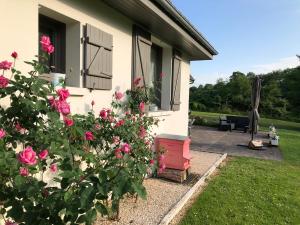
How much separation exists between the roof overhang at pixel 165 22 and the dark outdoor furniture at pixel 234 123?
39.8ft

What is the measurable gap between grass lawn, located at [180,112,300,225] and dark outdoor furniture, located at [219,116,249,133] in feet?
37.0

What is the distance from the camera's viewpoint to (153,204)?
4770 millimetres

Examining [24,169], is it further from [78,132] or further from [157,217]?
[157,217]

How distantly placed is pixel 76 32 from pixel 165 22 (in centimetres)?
197

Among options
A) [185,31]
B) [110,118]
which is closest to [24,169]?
[110,118]

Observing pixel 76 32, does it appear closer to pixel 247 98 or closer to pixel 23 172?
pixel 23 172

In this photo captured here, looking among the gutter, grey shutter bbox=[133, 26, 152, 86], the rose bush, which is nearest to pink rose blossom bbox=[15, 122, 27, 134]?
the rose bush

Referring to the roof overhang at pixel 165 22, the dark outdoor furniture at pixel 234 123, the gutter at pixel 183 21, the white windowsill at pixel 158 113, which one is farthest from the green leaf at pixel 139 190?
the dark outdoor furniture at pixel 234 123

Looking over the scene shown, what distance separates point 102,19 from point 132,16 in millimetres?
826

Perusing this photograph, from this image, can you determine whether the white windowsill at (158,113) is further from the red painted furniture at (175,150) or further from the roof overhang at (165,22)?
the roof overhang at (165,22)

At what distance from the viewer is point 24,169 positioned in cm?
203

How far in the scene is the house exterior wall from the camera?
10.3 ft

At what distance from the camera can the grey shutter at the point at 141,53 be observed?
5.71 meters

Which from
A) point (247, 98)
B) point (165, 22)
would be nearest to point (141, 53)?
point (165, 22)
